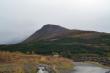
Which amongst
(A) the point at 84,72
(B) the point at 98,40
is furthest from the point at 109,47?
(A) the point at 84,72

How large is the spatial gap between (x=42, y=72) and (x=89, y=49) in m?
117

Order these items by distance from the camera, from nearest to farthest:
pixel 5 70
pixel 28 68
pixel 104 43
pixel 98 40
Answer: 1. pixel 5 70
2. pixel 28 68
3. pixel 104 43
4. pixel 98 40

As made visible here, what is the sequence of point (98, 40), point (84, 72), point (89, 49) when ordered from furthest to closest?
point (98, 40) → point (89, 49) → point (84, 72)

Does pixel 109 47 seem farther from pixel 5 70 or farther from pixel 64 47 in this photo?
pixel 5 70

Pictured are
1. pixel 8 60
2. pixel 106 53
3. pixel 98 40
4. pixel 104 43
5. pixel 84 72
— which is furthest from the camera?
pixel 98 40

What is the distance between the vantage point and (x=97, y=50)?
150625mm

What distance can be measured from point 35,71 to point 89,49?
387 ft

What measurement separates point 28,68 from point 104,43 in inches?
5757

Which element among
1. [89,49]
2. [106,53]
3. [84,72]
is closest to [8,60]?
[84,72]

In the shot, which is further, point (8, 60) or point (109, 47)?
point (109, 47)

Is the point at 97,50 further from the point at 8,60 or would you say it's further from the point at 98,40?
the point at 8,60

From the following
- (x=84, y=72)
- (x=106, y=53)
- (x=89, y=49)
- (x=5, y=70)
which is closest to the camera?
(x=5, y=70)

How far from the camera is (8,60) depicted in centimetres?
4381

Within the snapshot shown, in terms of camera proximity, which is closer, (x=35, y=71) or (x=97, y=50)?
(x=35, y=71)
